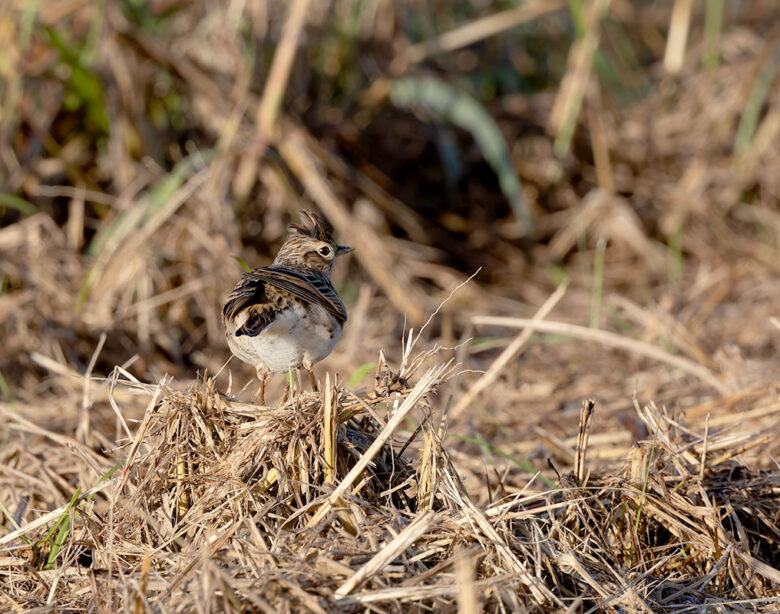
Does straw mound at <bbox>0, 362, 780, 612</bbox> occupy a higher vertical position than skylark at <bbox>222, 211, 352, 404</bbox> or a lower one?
lower

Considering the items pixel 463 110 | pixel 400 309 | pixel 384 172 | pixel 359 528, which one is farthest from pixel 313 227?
pixel 384 172

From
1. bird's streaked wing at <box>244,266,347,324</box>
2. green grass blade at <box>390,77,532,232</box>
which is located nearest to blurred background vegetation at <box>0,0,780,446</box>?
green grass blade at <box>390,77,532,232</box>

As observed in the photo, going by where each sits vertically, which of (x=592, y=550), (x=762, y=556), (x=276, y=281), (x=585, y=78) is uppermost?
(x=585, y=78)

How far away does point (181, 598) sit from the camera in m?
2.38

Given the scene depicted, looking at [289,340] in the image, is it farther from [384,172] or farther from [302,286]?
[384,172]

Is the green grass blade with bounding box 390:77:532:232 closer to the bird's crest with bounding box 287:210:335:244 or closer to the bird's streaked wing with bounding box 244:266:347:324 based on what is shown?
the bird's crest with bounding box 287:210:335:244

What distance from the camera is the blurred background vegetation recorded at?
5.54 metres

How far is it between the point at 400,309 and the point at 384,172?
1.66 m

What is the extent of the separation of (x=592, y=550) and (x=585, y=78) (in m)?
4.97

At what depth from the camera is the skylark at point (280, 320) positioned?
3377 millimetres

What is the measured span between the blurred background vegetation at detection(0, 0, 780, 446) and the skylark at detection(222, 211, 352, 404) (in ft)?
4.87

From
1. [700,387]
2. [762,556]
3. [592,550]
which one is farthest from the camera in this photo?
[700,387]

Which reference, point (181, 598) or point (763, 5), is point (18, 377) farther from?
point (763, 5)

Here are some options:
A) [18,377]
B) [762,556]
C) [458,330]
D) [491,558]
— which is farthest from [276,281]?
[458,330]
